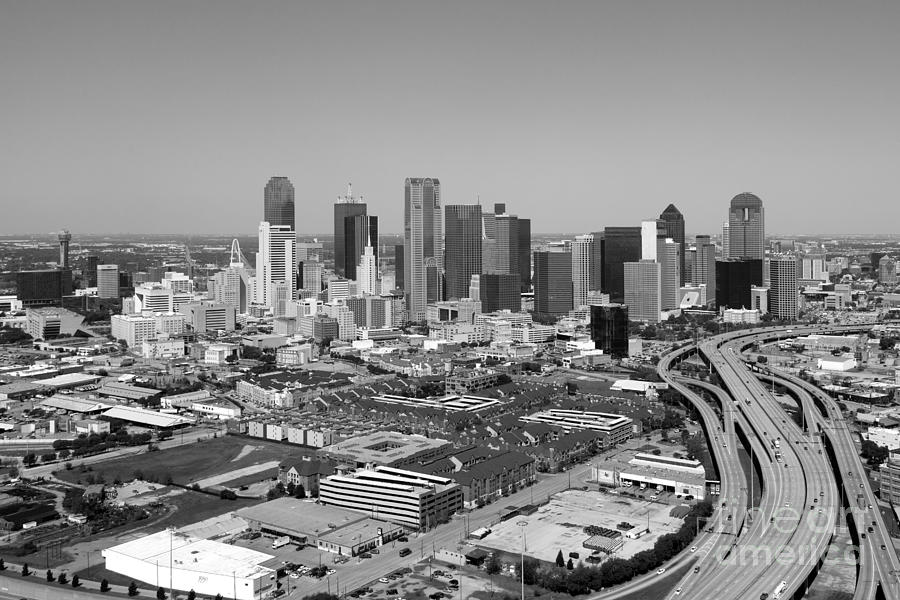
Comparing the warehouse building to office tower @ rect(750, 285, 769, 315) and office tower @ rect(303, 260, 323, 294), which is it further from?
office tower @ rect(303, 260, 323, 294)

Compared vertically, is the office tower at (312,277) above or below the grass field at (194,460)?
above

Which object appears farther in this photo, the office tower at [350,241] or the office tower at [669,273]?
the office tower at [350,241]

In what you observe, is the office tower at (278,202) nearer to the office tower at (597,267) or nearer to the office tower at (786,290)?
the office tower at (597,267)

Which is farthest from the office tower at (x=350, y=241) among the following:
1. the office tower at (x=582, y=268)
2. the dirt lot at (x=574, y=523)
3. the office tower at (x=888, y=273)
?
the dirt lot at (x=574, y=523)

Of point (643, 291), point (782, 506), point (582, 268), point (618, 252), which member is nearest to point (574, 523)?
point (782, 506)

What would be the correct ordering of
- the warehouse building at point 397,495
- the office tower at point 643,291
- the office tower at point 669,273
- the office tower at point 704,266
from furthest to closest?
the office tower at point 704,266 < the office tower at point 669,273 < the office tower at point 643,291 < the warehouse building at point 397,495

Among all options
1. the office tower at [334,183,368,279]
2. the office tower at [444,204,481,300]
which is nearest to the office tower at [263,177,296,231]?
the office tower at [334,183,368,279]

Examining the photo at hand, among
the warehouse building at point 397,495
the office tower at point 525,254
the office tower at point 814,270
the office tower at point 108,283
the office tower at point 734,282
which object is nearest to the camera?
the warehouse building at point 397,495
